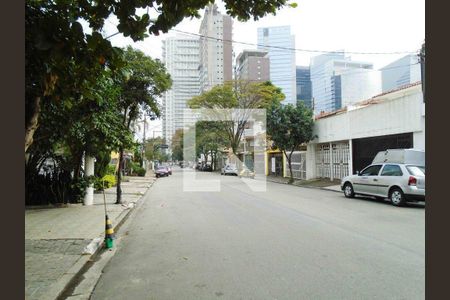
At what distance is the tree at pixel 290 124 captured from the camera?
23500 mm

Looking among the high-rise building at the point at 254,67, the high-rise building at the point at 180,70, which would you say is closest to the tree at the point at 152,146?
the high-rise building at the point at 180,70

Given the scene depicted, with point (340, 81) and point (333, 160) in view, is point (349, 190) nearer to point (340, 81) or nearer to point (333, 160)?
point (333, 160)

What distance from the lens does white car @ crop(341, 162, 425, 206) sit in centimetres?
1210

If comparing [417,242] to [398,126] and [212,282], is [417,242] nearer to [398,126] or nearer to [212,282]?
[212,282]

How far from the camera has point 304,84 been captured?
27.4m

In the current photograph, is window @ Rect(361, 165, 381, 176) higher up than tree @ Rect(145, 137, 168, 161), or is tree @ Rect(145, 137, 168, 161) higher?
tree @ Rect(145, 137, 168, 161)

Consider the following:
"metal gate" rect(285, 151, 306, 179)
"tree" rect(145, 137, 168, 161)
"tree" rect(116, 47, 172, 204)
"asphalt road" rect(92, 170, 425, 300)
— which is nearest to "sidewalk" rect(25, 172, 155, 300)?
"asphalt road" rect(92, 170, 425, 300)

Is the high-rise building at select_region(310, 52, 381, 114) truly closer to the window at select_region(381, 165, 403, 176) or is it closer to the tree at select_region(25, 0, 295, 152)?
the window at select_region(381, 165, 403, 176)

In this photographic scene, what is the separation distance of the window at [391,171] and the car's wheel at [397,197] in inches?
23.2

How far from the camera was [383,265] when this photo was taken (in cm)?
551

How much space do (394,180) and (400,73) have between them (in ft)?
44.4

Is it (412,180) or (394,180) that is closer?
(412,180)

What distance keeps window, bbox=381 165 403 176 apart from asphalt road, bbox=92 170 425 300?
2.35 m

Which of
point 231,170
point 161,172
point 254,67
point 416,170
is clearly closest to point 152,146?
point 161,172
